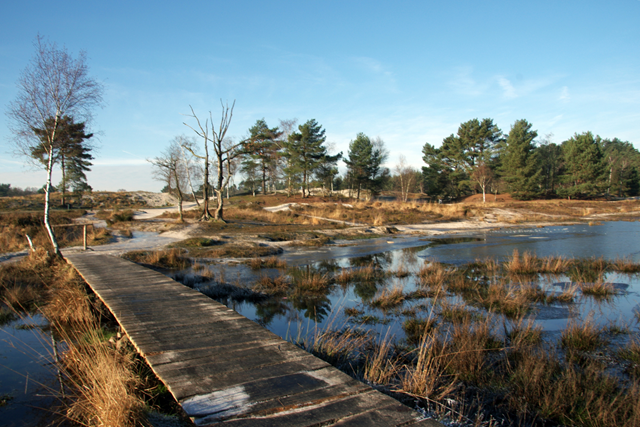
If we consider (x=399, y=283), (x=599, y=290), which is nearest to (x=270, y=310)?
(x=399, y=283)

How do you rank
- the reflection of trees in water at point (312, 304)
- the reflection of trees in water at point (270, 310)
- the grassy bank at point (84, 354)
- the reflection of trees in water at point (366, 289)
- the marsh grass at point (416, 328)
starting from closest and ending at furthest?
1. the grassy bank at point (84, 354)
2. the marsh grass at point (416, 328)
3. the reflection of trees in water at point (270, 310)
4. the reflection of trees in water at point (312, 304)
5. the reflection of trees in water at point (366, 289)

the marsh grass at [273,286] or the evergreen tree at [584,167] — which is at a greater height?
the evergreen tree at [584,167]

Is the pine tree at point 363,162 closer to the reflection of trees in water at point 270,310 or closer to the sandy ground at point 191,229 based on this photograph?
the sandy ground at point 191,229

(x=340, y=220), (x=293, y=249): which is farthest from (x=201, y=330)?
(x=340, y=220)

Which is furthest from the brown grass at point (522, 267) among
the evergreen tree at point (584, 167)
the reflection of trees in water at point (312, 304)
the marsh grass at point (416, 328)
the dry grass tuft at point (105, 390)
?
the evergreen tree at point (584, 167)

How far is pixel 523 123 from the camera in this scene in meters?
58.4

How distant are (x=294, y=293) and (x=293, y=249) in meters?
8.81

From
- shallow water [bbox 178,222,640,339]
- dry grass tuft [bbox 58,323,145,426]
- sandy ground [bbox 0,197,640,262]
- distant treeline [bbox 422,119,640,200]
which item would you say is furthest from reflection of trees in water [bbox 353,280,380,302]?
distant treeline [bbox 422,119,640,200]

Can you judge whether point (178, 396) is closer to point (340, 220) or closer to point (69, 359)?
point (69, 359)

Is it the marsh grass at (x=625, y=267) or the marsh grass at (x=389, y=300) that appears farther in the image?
the marsh grass at (x=625, y=267)

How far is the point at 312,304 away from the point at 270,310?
102 centimetres

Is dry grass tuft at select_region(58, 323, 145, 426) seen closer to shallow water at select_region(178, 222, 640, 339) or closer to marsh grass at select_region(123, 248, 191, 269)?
shallow water at select_region(178, 222, 640, 339)

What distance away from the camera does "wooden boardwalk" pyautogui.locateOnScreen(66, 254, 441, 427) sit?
9.04 feet

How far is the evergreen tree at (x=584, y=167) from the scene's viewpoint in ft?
176
